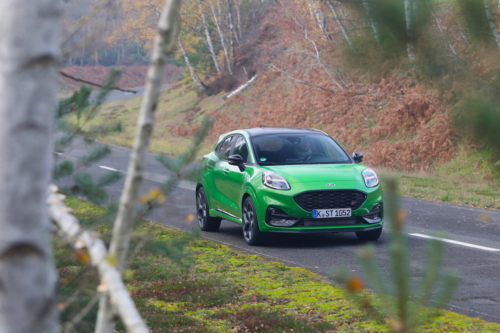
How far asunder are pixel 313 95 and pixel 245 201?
25.5 metres

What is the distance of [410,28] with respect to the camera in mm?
3775

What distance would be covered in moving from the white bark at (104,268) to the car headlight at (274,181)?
762cm

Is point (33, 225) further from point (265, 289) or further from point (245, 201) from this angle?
point (245, 201)

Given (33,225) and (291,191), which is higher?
(33,225)

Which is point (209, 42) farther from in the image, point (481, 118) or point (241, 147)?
point (481, 118)

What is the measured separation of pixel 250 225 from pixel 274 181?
2.77 ft

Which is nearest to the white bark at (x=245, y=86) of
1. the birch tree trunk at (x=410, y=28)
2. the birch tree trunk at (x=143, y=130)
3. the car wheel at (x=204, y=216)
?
the car wheel at (x=204, y=216)

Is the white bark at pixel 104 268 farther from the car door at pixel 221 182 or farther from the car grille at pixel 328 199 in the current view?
the car door at pixel 221 182

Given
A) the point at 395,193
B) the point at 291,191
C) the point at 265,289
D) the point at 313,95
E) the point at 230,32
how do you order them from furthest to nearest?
1. the point at 230,32
2. the point at 313,95
3. the point at 291,191
4. the point at 265,289
5. the point at 395,193

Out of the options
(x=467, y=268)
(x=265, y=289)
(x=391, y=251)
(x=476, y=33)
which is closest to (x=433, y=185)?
(x=467, y=268)

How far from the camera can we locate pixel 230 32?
175 ft

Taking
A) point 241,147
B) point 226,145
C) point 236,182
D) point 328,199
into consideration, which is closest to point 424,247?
point 328,199

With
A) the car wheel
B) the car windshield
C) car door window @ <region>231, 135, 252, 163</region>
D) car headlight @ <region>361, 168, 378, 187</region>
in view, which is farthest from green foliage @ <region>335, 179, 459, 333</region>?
the car wheel

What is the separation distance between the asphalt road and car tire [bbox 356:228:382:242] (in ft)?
0.46
